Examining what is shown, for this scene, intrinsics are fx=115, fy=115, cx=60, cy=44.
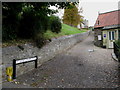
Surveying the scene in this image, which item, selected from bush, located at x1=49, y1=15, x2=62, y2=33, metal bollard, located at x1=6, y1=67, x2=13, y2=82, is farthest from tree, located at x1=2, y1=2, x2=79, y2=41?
bush, located at x1=49, y1=15, x2=62, y2=33

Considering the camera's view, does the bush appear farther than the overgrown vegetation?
Yes

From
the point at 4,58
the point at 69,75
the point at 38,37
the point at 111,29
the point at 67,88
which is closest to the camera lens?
the point at 67,88

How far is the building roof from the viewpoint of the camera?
16.3 m

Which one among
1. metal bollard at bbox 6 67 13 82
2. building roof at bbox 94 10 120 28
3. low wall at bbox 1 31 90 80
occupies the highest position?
building roof at bbox 94 10 120 28

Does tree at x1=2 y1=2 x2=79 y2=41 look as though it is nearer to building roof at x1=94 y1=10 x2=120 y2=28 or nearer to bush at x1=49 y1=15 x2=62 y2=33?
bush at x1=49 y1=15 x2=62 y2=33

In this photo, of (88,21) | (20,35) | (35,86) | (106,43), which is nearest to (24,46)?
(20,35)

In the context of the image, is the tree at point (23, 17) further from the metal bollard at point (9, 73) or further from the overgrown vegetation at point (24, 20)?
the metal bollard at point (9, 73)

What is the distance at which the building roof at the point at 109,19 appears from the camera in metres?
16.3

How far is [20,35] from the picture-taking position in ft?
25.6

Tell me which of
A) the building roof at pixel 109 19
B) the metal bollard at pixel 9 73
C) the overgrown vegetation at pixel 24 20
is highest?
the building roof at pixel 109 19

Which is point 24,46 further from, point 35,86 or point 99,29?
point 99,29

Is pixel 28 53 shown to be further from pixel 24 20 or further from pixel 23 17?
pixel 23 17

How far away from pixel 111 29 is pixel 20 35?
12732mm

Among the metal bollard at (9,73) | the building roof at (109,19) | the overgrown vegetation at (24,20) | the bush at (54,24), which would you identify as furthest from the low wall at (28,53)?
the building roof at (109,19)
